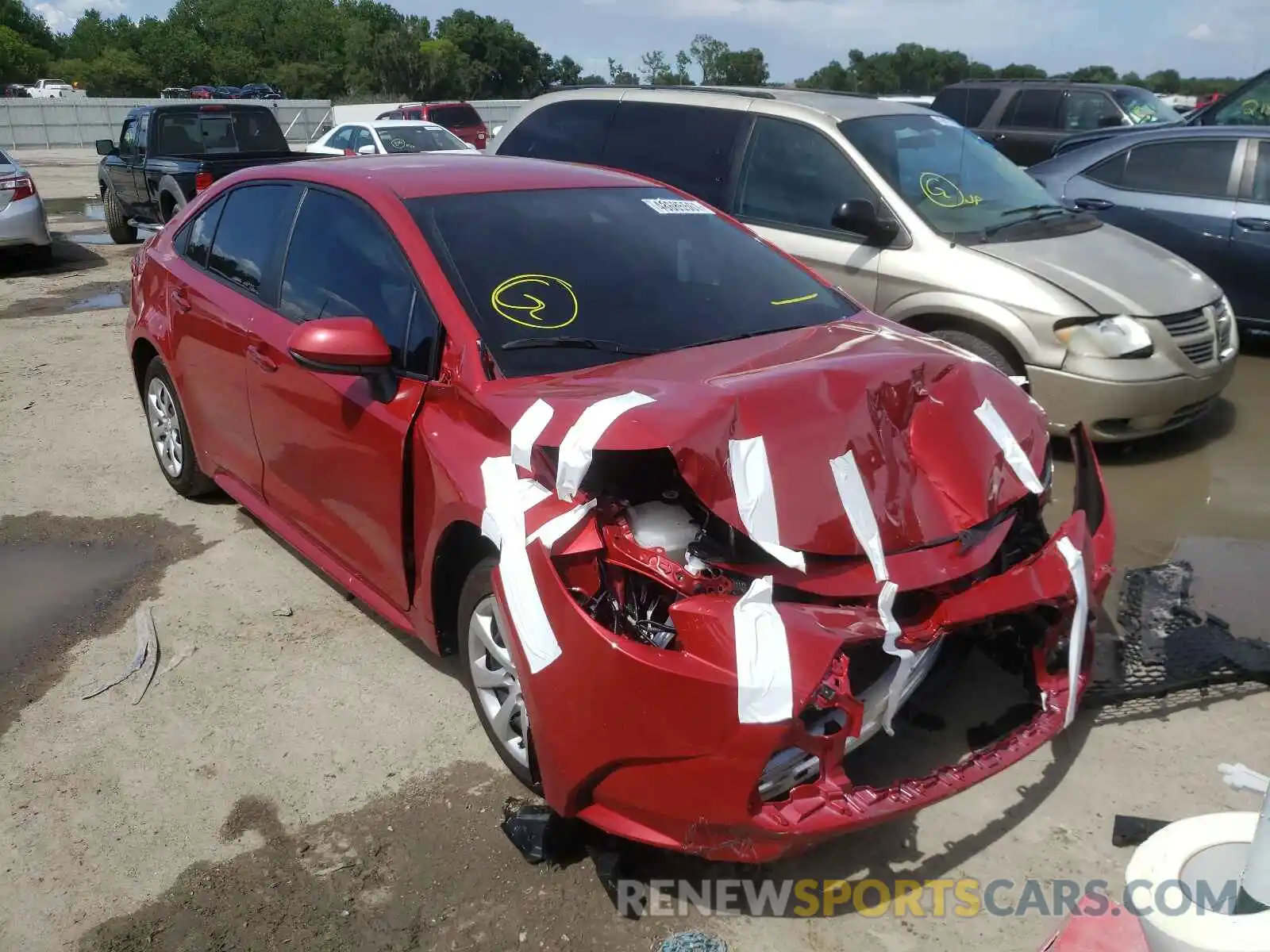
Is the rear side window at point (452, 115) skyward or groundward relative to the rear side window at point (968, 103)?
groundward

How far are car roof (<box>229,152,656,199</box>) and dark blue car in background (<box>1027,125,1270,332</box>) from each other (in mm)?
4262

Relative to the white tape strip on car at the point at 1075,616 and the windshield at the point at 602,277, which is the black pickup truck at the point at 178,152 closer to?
the windshield at the point at 602,277

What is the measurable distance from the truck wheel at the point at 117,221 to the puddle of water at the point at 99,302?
301 cm

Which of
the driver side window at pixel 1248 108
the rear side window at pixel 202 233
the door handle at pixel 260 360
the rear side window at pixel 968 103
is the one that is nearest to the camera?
the door handle at pixel 260 360

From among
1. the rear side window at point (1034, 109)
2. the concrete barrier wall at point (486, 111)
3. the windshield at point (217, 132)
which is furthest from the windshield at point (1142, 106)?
the concrete barrier wall at point (486, 111)

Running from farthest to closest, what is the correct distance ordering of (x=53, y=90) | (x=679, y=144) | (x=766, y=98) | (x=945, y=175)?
(x=53, y=90) < (x=679, y=144) < (x=766, y=98) < (x=945, y=175)

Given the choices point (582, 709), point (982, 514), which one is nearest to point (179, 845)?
point (582, 709)

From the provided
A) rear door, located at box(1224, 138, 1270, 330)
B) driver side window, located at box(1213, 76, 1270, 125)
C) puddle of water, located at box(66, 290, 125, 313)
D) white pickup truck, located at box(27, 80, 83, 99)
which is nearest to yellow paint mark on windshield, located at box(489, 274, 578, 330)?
rear door, located at box(1224, 138, 1270, 330)

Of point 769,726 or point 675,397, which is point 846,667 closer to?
point 769,726

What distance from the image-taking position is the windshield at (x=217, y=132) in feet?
40.0

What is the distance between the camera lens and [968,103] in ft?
43.3

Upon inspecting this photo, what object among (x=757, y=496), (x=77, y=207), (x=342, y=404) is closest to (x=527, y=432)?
(x=757, y=496)

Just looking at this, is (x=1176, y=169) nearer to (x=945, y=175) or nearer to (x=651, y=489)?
(x=945, y=175)

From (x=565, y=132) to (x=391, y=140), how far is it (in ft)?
32.5
